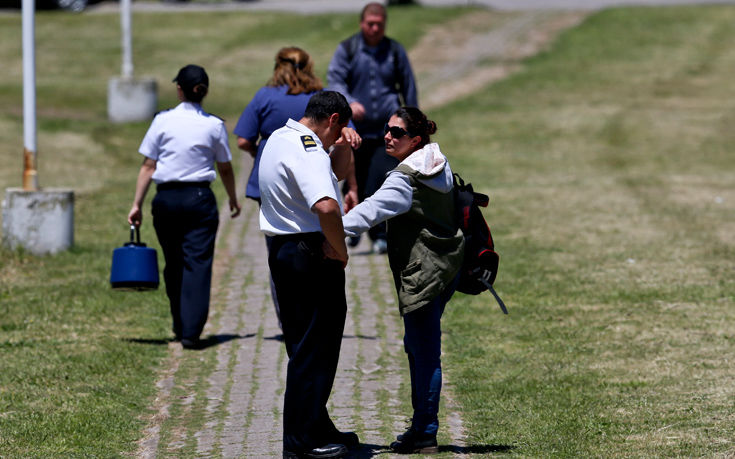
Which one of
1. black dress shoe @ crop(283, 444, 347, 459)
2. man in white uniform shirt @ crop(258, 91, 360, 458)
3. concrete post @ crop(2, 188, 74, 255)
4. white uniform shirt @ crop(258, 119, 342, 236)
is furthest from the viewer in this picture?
concrete post @ crop(2, 188, 74, 255)

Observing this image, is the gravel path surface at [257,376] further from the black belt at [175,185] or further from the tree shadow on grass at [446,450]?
the black belt at [175,185]

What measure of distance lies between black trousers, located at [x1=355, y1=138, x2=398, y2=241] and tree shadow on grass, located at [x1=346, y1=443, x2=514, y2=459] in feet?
15.2

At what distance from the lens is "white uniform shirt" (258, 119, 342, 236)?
560cm

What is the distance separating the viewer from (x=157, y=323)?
369 inches

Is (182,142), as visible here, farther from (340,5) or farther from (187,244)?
(340,5)

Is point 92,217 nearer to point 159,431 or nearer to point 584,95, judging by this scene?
point 159,431

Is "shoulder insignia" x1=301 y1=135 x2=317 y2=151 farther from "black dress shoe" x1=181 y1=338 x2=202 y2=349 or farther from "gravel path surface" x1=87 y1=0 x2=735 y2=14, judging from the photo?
"gravel path surface" x1=87 y1=0 x2=735 y2=14

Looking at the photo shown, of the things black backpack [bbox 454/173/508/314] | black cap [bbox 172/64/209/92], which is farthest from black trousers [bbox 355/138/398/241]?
black backpack [bbox 454/173/508/314]

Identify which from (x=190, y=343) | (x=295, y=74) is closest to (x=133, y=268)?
(x=190, y=343)

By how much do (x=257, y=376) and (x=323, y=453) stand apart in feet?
6.50

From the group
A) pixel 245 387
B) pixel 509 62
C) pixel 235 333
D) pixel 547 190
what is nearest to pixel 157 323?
pixel 235 333

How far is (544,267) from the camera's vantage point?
11.3 metres

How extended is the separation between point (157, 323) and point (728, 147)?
41.7 ft

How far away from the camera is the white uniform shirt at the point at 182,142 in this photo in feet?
27.0
